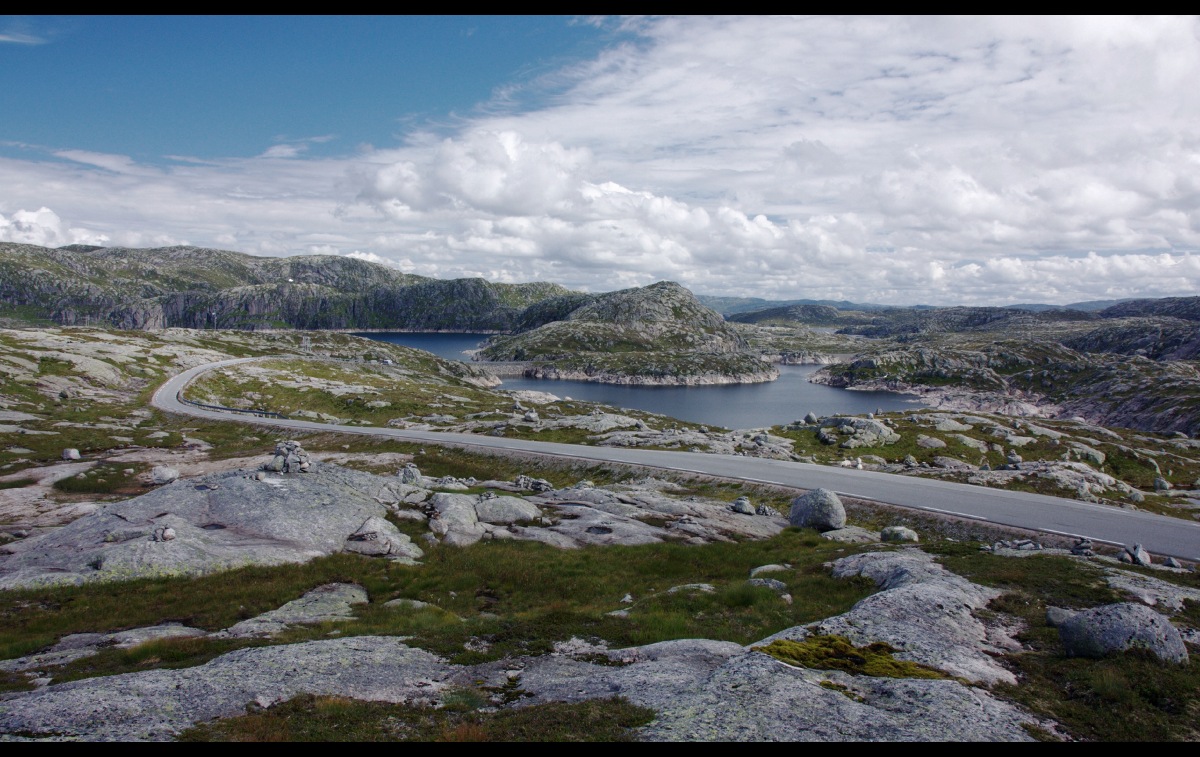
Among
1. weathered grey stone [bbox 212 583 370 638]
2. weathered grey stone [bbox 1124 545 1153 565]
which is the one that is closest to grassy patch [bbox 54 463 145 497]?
weathered grey stone [bbox 212 583 370 638]

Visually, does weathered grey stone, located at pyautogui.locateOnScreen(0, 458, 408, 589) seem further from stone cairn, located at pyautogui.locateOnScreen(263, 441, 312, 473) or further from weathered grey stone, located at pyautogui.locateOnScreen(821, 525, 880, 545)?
weathered grey stone, located at pyautogui.locateOnScreen(821, 525, 880, 545)

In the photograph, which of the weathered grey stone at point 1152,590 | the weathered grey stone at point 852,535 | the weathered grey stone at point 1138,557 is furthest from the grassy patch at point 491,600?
the weathered grey stone at point 1138,557

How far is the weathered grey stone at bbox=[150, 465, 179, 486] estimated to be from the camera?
42375mm

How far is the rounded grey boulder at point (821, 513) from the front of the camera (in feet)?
108

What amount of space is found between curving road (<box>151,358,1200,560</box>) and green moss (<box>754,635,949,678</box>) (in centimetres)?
2343

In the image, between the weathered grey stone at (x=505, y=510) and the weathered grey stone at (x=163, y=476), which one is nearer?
the weathered grey stone at (x=505, y=510)

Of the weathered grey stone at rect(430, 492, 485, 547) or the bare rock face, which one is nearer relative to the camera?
the bare rock face

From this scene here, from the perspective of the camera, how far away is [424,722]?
1100 cm

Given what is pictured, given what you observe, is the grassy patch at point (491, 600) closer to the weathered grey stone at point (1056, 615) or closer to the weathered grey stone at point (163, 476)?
the weathered grey stone at point (1056, 615)

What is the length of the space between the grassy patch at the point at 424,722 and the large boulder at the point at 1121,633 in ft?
36.9

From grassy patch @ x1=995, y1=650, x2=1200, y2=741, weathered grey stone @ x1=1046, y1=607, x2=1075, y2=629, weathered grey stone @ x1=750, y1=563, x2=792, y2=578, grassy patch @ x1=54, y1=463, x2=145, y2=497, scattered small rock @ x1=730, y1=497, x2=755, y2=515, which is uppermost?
grassy patch @ x1=995, y1=650, x2=1200, y2=741

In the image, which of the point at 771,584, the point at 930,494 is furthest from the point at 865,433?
the point at 771,584

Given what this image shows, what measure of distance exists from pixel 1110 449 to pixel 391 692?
305 feet
